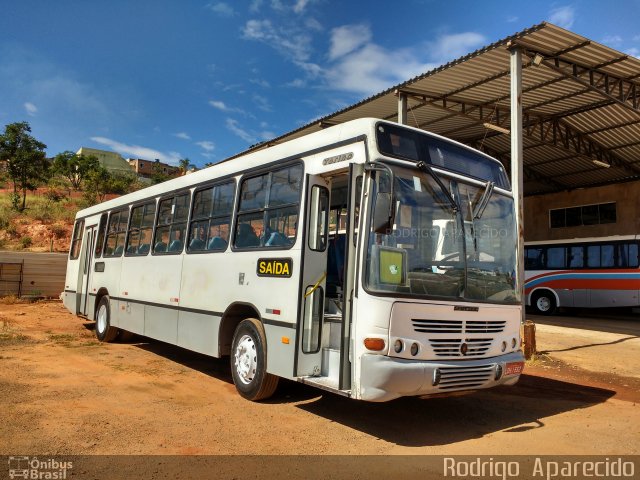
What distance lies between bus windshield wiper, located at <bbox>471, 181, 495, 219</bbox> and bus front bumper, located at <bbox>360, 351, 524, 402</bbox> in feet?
5.31

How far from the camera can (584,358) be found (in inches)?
404

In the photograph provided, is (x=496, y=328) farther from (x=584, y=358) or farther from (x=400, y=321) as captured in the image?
(x=584, y=358)

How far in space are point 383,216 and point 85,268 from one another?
9.70 m

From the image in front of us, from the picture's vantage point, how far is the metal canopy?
13.2 metres

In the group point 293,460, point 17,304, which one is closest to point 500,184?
point 293,460

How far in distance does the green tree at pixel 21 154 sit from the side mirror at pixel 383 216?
40650mm

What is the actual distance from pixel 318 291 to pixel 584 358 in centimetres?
731

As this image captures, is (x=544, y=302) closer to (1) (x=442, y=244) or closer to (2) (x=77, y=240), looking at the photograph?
(2) (x=77, y=240)

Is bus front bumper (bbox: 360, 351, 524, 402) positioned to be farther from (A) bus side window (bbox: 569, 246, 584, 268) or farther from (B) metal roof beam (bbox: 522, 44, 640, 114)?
(A) bus side window (bbox: 569, 246, 584, 268)

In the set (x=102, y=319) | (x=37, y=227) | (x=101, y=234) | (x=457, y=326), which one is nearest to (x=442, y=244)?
(x=457, y=326)

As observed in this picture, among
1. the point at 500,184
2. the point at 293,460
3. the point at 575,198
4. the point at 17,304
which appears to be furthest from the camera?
the point at 575,198

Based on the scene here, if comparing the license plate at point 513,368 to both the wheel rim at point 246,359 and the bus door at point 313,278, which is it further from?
the wheel rim at point 246,359

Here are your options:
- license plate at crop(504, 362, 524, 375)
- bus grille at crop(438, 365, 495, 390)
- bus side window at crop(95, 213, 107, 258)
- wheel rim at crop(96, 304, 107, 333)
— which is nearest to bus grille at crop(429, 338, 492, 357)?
bus grille at crop(438, 365, 495, 390)

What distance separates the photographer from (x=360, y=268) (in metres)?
4.93
